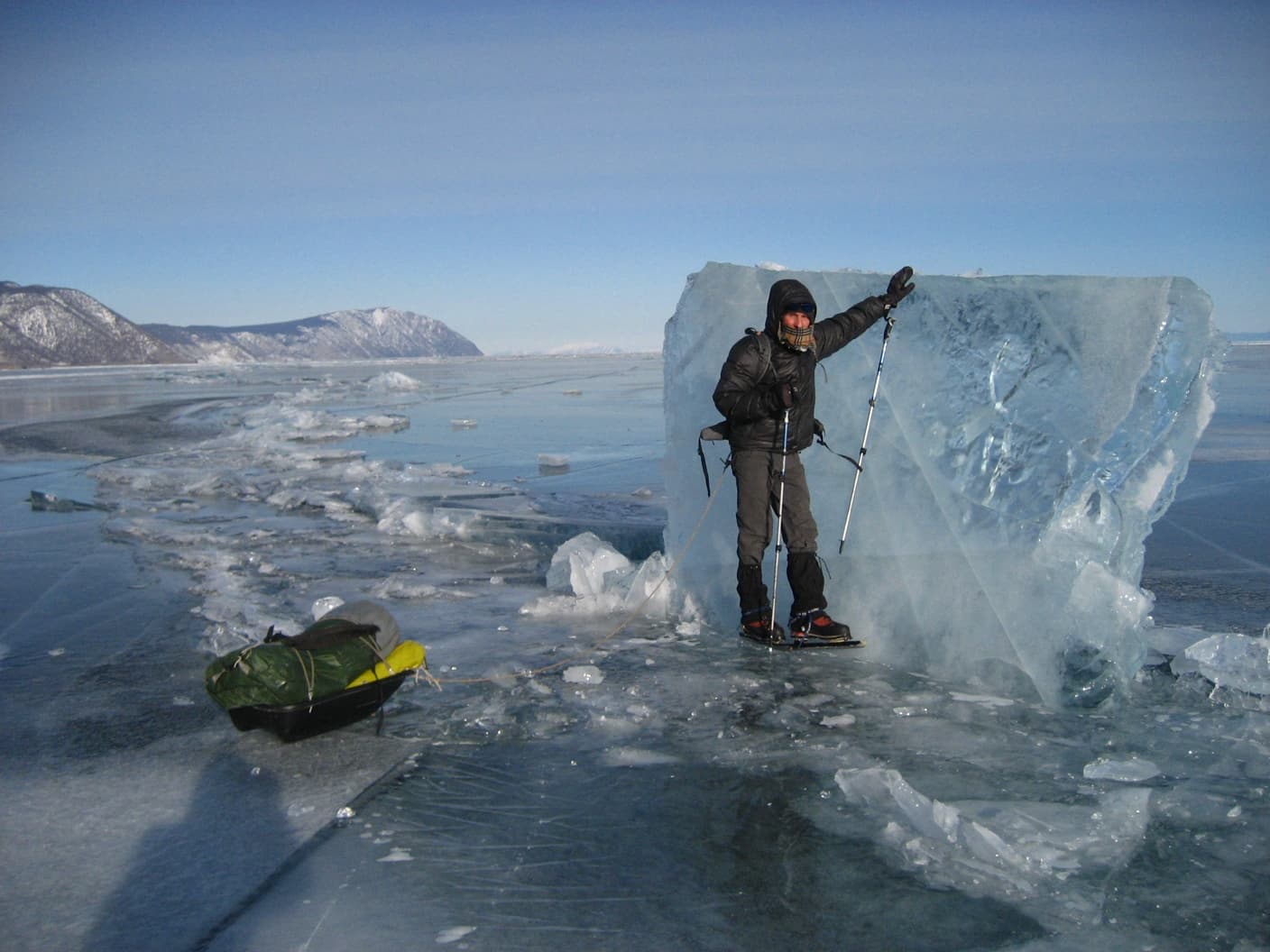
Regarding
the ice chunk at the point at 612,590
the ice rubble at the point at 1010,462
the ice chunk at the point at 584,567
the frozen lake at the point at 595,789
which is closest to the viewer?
the frozen lake at the point at 595,789

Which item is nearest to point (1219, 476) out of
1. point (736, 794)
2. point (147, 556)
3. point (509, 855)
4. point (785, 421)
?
point (785, 421)

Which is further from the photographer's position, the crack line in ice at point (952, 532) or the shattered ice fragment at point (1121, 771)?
the crack line in ice at point (952, 532)

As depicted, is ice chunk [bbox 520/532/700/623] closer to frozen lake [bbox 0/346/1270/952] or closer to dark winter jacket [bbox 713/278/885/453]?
frozen lake [bbox 0/346/1270/952]

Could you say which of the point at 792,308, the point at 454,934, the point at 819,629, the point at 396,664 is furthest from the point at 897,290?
the point at 454,934

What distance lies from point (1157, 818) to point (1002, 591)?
1.81 meters

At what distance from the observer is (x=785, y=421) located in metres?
5.35

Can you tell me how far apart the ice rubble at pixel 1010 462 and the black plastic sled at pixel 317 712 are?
8.57 ft

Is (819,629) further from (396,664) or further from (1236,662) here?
(396,664)

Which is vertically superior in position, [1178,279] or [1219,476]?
[1178,279]

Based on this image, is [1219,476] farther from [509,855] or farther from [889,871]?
[509,855]

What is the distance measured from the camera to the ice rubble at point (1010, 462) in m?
4.99

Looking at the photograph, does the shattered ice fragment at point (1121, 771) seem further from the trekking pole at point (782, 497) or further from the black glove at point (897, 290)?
the black glove at point (897, 290)

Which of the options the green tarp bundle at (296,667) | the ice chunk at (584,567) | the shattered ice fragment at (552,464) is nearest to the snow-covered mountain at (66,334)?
the shattered ice fragment at (552,464)

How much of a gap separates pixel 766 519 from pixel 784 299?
1293 millimetres
